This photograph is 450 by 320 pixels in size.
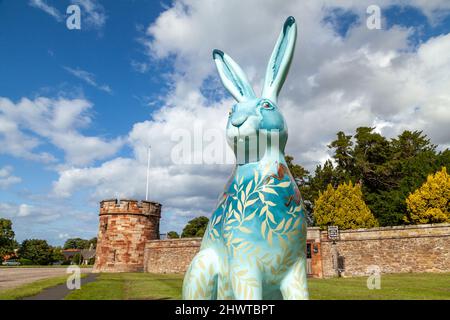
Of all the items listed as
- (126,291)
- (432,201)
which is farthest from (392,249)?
(126,291)

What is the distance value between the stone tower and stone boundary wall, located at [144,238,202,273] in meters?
0.68

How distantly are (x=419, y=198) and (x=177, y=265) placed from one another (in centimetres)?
1871

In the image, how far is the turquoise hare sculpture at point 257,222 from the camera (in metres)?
3.48

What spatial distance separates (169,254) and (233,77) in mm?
25591

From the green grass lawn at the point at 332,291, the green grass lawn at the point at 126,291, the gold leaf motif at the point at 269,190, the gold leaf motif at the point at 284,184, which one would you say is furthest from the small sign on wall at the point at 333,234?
the gold leaf motif at the point at 269,190

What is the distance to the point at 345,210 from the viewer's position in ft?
98.4

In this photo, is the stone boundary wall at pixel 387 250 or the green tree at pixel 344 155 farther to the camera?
the green tree at pixel 344 155

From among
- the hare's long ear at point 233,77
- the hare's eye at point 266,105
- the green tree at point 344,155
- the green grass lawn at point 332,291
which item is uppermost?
the green tree at point 344,155

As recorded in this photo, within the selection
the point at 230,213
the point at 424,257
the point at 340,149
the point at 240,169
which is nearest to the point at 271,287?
the point at 230,213

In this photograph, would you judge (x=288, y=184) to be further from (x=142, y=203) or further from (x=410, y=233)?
(x=142, y=203)

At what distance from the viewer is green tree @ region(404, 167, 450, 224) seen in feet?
84.5

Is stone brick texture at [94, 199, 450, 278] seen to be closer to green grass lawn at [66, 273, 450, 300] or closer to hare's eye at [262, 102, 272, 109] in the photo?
green grass lawn at [66, 273, 450, 300]

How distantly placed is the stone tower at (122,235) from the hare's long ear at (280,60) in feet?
85.6

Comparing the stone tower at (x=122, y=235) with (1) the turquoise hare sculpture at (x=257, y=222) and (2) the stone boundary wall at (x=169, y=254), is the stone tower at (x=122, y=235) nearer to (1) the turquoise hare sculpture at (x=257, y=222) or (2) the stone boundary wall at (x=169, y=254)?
(2) the stone boundary wall at (x=169, y=254)
